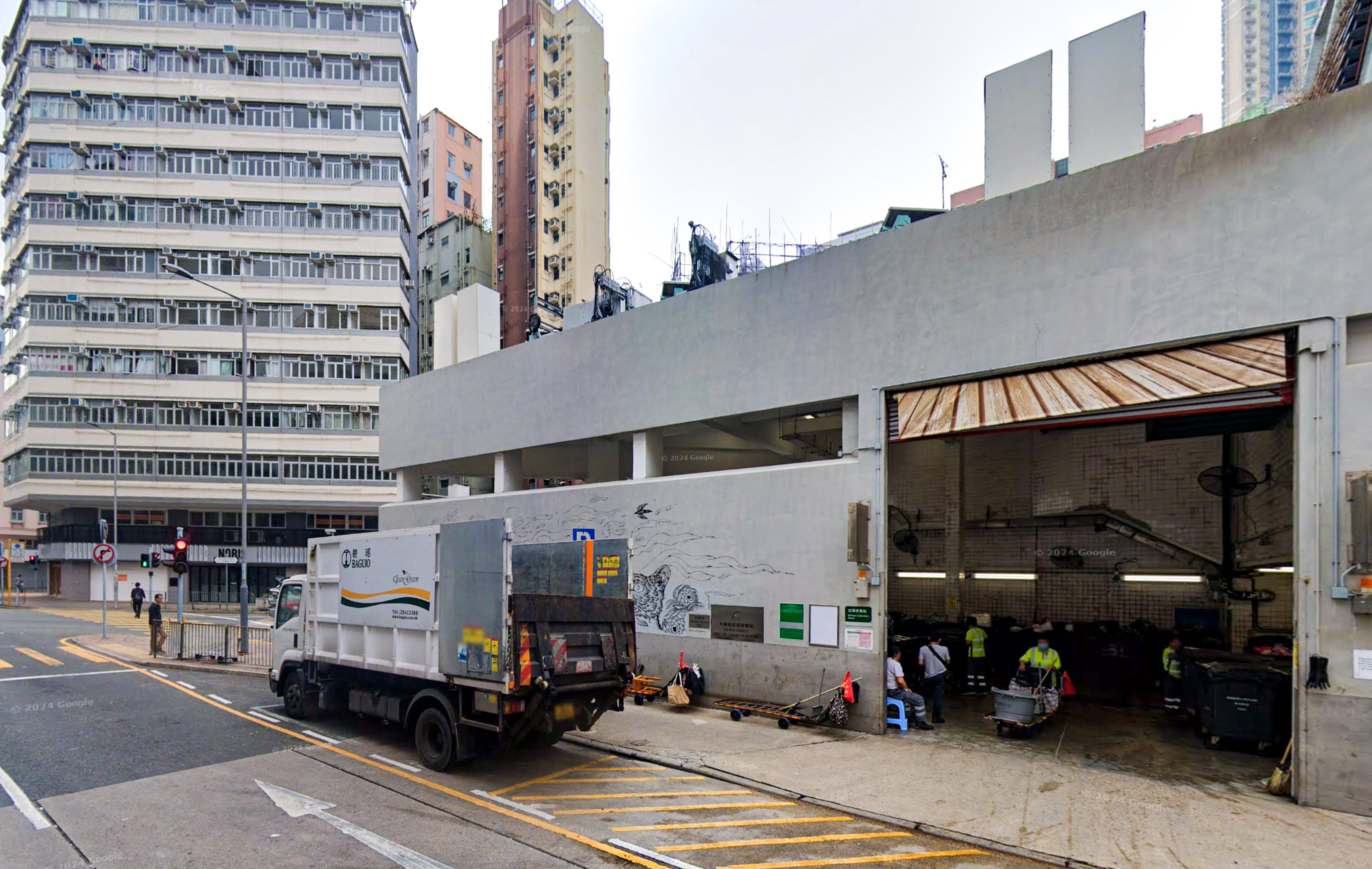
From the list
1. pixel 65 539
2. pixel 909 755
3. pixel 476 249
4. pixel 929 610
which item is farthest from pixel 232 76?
pixel 909 755

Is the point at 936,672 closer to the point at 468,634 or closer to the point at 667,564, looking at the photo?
the point at 667,564

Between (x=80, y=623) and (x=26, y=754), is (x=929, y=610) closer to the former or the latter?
(x=26, y=754)

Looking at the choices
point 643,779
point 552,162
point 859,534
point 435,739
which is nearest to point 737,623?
point 859,534

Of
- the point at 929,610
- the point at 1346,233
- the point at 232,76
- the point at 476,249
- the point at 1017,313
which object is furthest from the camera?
the point at 476,249

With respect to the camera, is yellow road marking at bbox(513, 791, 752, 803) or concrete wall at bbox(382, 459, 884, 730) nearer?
yellow road marking at bbox(513, 791, 752, 803)

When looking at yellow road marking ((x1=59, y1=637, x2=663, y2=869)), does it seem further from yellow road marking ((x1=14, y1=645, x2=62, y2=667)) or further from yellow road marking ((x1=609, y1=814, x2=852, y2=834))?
yellow road marking ((x1=14, y1=645, x2=62, y2=667))

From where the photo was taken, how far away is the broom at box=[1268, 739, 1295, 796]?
9320 millimetres

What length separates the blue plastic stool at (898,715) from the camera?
1267 centimetres

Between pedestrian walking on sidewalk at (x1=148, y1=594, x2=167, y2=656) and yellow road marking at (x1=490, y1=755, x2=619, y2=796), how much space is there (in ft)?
54.8

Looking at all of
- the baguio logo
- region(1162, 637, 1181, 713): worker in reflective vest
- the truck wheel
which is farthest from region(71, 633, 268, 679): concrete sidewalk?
region(1162, 637, 1181, 713): worker in reflective vest

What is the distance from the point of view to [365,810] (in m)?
8.49

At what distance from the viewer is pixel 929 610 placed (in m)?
19.9

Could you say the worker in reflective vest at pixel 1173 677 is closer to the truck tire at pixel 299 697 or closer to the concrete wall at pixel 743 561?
the concrete wall at pixel 743 561

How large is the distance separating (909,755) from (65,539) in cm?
5489
